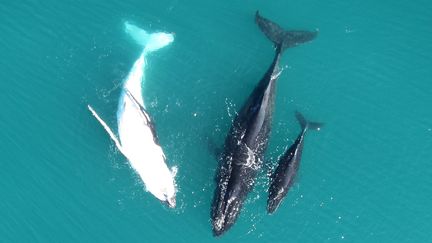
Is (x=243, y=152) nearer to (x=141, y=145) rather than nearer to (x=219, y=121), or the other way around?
(x=219, y=121)

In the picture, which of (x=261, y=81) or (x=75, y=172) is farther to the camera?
(x=75, y=172)

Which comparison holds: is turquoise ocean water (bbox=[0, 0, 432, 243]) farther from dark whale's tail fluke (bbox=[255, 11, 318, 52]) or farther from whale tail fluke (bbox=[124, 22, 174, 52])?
dark whale's tail fluke (bbox=[255, 11, 318, 52])

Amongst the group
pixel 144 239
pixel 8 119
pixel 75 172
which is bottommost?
pixel 144 239

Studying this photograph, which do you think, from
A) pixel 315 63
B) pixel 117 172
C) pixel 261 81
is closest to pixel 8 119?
pixel 117 172

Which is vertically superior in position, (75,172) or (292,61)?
(292,61)

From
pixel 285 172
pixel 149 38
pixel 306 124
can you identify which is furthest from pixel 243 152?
pixel 149 38

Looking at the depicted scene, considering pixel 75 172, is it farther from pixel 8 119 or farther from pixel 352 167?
pixel 352 167

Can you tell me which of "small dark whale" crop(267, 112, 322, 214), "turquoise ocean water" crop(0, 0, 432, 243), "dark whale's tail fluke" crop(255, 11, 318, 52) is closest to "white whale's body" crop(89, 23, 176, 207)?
"turquoise ocean water" crop(0, 0, 432, 243)
